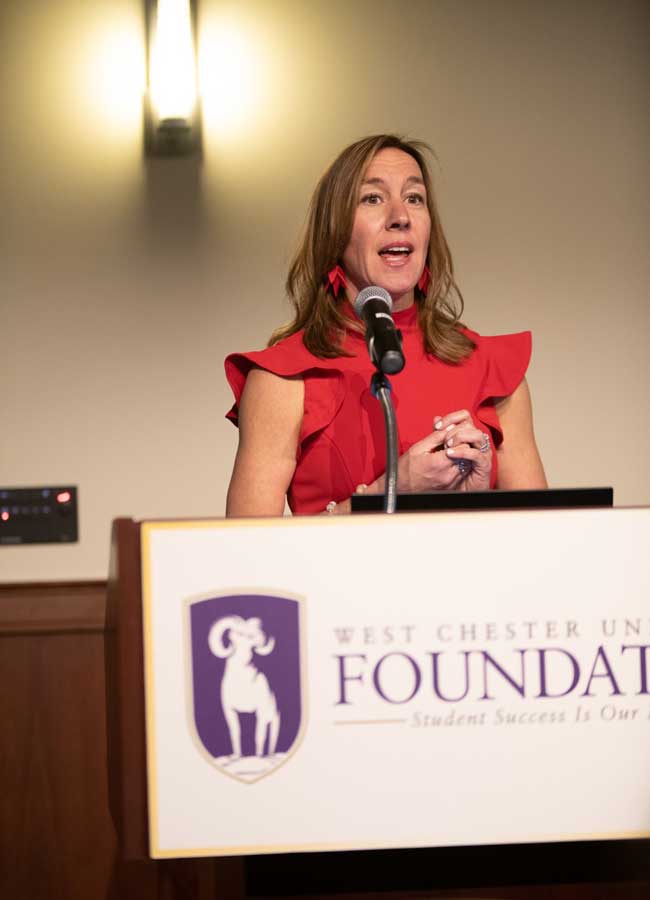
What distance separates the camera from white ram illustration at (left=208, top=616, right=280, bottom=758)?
1.04 metres

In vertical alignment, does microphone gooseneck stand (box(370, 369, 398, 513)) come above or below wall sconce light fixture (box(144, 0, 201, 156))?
below

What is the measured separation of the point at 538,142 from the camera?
9.75 feet

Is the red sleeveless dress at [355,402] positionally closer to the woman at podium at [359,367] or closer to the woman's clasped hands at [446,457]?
the woman at podium at [359,367]

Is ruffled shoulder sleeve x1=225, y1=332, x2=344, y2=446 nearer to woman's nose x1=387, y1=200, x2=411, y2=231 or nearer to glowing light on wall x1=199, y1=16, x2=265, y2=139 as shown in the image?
woman's nose x1=387, y1=200, x2=411, y2=231

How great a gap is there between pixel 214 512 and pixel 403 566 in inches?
74.8

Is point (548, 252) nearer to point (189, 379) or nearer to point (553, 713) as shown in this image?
point (189, 379)

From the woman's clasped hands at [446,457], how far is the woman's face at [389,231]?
13.0 inches

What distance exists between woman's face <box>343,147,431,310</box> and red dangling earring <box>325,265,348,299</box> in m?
0.01

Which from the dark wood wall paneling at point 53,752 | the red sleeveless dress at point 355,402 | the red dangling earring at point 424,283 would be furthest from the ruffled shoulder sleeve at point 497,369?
the dark wood wall paneling at point 53,752

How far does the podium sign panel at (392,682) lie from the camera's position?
1.04 m

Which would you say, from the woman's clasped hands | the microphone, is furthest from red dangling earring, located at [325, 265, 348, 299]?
the microphone

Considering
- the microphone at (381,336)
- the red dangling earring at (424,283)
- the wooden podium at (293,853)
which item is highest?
the red dangling earring at (424,283)

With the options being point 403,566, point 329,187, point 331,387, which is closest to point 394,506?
point 403,566

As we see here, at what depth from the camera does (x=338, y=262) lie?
1979mm
